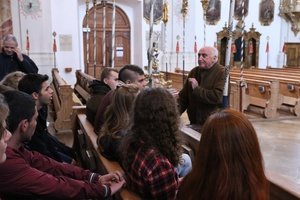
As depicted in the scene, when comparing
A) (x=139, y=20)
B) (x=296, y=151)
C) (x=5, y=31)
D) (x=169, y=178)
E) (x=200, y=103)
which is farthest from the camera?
(x=139, y=20)

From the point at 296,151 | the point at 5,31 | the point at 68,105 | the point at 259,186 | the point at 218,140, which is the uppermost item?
the point at 5,31

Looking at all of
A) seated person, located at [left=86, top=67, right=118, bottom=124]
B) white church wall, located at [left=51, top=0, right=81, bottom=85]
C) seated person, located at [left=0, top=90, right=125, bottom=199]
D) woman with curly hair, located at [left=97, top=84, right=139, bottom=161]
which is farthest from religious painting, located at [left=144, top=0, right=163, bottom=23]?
seated person, located at [left=0, top=90, right=125, bottom=199]

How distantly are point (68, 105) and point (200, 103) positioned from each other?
3.19 meters

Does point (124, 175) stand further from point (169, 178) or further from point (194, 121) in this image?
point (194, 121)

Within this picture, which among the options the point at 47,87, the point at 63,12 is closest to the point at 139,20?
the point at 63,12

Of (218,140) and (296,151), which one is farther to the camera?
(296,151)

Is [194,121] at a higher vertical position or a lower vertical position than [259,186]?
lower

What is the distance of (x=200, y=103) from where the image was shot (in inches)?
167

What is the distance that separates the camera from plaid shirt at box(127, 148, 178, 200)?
189 cm

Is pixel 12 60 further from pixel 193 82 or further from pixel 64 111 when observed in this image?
pixel 193 82

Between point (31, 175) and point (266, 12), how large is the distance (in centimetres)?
1546

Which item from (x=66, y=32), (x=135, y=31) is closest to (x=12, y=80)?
(x=66, y=32)

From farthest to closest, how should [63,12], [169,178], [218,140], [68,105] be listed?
1. [63,12]
2. [68,105]
3. [169,178]
4. [218,140]

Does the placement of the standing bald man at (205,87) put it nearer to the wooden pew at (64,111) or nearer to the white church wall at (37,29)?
the wooden pew at (64,111)
